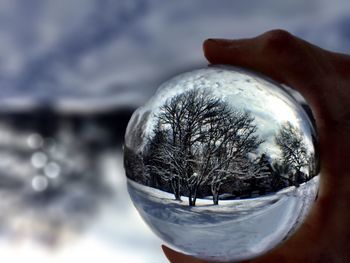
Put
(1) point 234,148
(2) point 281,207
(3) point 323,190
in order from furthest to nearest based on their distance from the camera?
(3) point 323,190 < (2) point 281,207 < (1) point 234,148

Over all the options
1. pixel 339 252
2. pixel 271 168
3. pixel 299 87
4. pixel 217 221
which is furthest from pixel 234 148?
pixel 339 252

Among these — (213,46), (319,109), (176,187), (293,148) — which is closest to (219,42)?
(213,46)

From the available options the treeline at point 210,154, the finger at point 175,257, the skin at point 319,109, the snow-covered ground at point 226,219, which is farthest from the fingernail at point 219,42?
the finger at point 175,257

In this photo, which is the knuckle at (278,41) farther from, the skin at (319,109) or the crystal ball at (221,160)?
the crystal ball at (221,160)

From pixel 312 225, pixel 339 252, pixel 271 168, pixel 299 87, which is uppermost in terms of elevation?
pixel 299 87

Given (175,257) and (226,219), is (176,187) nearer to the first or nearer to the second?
(226,219)

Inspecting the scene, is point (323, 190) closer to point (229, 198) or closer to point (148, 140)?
point (229, 198)

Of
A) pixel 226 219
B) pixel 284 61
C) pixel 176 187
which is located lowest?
pixel 226 219
